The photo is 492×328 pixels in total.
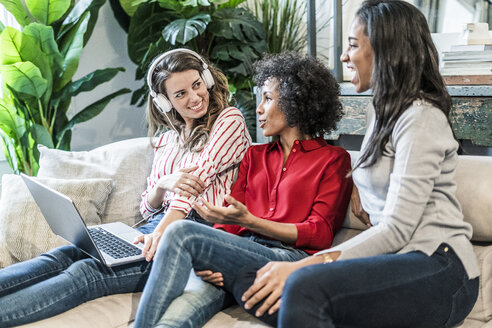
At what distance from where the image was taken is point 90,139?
360 cm

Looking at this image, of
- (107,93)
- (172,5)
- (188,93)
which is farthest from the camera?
(107,93)

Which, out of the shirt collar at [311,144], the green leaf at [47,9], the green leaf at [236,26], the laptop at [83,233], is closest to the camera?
the laptop at [83,233]

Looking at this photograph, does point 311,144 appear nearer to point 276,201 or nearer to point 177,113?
point 276,201

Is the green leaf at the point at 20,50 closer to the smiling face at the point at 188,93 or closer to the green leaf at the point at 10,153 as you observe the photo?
the green leaf at the point at 10,153

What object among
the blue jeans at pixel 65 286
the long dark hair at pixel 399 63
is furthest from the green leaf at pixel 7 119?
the long dark hair at pixel 399 63

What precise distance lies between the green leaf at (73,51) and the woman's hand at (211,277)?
1.78m

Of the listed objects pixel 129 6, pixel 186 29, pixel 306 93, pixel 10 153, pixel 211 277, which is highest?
pixel 129 6

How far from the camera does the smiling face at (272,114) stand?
6.35ft

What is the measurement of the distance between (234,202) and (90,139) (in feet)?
7.32

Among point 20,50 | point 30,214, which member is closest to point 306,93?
point 30,214

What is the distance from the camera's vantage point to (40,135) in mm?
2980

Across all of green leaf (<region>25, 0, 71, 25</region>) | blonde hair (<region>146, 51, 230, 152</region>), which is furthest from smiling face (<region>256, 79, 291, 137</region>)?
green leaf (<region>25, 0, 71, 25</region>)

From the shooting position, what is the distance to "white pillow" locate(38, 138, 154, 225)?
2.25 meters

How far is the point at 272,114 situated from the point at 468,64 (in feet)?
3.43
